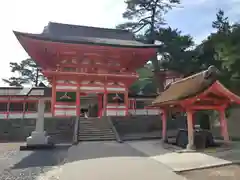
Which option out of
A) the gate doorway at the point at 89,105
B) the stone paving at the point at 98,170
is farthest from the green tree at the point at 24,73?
the stone paving at the point at 98,170

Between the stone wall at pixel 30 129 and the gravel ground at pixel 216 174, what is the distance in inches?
415

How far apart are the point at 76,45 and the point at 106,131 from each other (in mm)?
7078

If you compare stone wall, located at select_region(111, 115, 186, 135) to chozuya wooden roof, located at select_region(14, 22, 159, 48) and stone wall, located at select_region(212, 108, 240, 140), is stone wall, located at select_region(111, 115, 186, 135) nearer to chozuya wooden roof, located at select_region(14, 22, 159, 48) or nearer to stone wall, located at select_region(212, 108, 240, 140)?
stone wall, located at select_region(212, 108, 240, 140)

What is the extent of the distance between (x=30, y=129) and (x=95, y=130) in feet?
17.6

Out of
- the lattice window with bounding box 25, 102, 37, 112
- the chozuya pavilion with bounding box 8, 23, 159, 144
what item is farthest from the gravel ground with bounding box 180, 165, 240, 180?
the lattice window with bounding box 25, 102, 37, 112

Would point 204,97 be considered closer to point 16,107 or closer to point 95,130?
point 95,130

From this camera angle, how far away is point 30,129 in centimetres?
1686

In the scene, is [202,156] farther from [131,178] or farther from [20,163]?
[20,163]

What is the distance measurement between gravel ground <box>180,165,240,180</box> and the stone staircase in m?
8.50

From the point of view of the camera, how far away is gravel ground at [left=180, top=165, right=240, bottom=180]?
5.80m

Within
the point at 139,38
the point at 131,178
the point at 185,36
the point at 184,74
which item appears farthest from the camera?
the point at 139,38

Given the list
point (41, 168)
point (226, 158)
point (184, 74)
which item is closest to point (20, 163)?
point (41, 168)

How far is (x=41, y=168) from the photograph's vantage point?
7.43 m

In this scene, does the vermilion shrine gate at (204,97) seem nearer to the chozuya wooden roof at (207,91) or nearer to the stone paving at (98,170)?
the chozuya wooden roof at (207,91)
